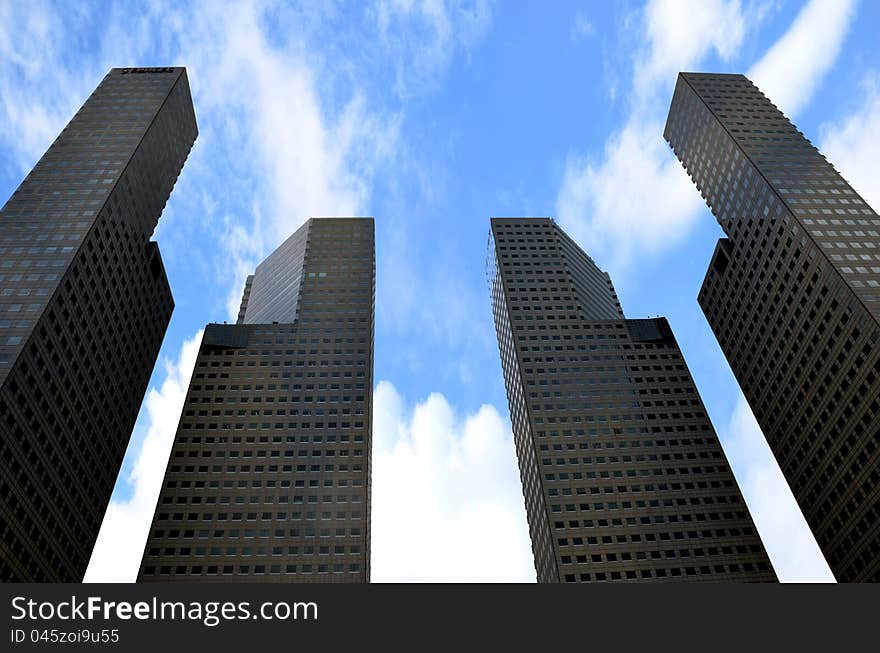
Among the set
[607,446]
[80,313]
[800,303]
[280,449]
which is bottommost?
[80,313]

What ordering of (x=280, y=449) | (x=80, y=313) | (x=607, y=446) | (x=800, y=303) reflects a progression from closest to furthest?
(x=80, y=313) → (x=800, y=303) → (x=280, y=449) → (x=607, y=446)

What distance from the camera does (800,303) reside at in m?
120

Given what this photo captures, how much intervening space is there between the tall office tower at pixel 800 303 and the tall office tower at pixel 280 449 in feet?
234

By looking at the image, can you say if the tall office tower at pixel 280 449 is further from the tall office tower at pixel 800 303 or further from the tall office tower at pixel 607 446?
the tall office tower at pixel 800 303

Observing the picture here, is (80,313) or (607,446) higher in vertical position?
(607,446)

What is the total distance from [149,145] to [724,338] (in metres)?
114

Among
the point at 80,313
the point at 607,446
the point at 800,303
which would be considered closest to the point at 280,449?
the point at 80,313

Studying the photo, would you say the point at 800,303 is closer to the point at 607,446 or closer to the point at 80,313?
the point at 607,446

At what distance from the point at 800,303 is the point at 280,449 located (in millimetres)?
90138

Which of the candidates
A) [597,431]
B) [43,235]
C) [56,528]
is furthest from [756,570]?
[43,235]

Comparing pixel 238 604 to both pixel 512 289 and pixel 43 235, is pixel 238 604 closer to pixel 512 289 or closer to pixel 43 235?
pixel 43 235

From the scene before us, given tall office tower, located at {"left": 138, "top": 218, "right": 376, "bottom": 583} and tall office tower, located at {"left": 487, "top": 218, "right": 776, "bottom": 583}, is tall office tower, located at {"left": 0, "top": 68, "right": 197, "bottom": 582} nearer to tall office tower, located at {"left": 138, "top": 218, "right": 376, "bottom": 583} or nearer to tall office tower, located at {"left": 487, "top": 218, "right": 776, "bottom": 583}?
tall office tower, located at {"left": 138, "top": 218, "right": 376, "bottom": 583}

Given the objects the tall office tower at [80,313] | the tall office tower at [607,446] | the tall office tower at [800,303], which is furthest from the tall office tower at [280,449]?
the tall office tower at [800,303]

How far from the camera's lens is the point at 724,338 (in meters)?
Result: 149
